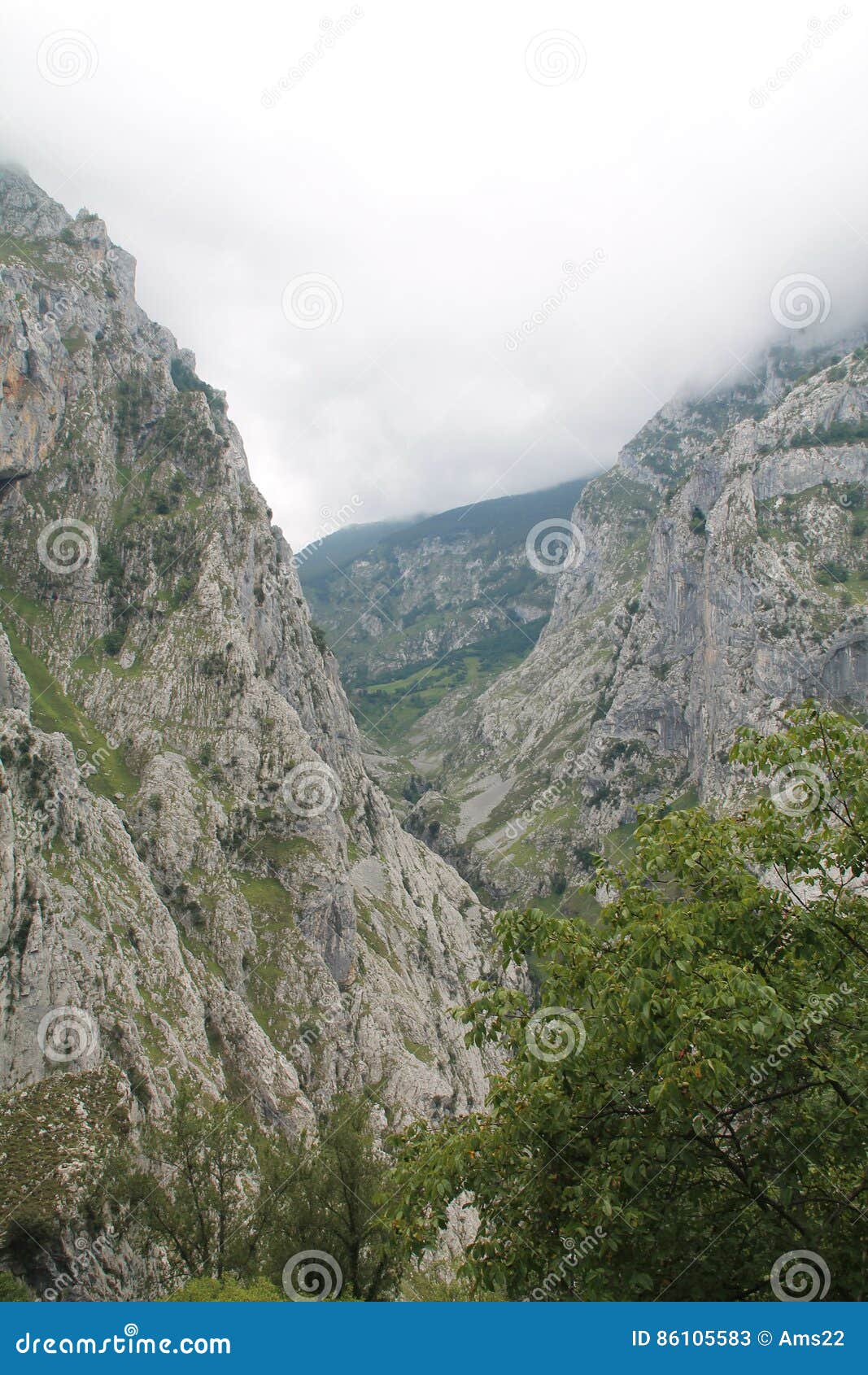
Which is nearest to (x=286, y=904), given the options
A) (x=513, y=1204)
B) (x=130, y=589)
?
(x=130, y=589)

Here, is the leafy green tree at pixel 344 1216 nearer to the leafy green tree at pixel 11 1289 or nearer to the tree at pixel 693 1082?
the leafy green tree at pixel 11 1289

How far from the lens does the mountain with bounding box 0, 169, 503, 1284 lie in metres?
49.7

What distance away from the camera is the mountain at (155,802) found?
49.7m

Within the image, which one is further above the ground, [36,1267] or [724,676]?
[724,676]

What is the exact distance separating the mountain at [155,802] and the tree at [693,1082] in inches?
1041

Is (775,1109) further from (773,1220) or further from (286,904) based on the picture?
(286,904)

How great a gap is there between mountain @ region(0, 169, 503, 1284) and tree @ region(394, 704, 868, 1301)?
26.4 m

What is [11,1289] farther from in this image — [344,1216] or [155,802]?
[155,802]

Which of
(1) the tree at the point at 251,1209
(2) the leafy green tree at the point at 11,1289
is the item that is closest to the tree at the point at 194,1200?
(1) the tree at the point at 251,1209

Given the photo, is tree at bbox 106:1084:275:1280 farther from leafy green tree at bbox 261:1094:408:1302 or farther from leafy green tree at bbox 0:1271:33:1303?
leafy green tree at bbox 0:1271:33:1303

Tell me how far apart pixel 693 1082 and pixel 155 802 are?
76.4 meters

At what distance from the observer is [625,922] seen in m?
11.0

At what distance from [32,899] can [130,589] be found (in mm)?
58578

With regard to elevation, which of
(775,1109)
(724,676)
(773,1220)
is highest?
(724,676)
